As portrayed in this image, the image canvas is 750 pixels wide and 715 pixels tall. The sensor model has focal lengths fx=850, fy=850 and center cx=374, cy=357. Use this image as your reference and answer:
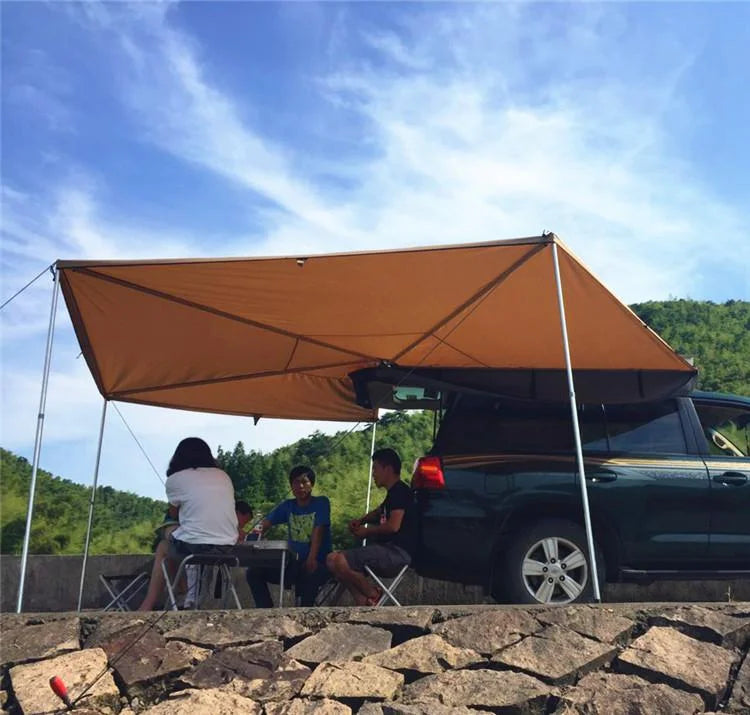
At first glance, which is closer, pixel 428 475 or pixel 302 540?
pixel 428 475

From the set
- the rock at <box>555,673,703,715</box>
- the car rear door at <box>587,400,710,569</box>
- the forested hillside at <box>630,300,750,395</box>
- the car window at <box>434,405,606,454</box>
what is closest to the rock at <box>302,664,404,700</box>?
the rock at <box>555,673,703,715</box>

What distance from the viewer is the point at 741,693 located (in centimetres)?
414

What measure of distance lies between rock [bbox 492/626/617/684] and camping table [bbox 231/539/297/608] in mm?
1902

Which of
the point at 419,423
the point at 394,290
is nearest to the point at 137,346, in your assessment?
the point at 394,290

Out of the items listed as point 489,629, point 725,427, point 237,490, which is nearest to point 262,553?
point 489,629

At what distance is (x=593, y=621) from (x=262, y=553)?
2259 millimetres

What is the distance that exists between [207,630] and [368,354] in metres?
→ 3.70

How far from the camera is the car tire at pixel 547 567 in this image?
5645 millimetres

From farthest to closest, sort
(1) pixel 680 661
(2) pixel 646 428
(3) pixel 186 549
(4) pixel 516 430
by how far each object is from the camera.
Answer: (2) pixel 646 428 < (4) pixel 516 430 < (3) pixel 186 549 < (1) pixel 680 661

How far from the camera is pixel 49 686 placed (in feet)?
13.9

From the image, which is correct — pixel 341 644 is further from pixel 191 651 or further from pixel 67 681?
pixel 67 681

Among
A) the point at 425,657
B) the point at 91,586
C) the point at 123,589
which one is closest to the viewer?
the point at 425,657

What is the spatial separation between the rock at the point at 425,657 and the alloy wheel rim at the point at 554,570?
1382mm

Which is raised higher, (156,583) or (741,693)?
(156,583)
